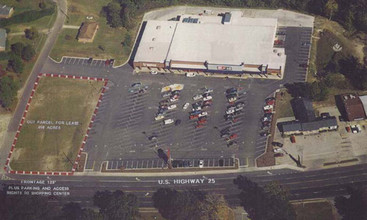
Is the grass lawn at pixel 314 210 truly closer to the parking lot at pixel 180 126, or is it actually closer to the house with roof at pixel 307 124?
the parking lot at pixel 180 126

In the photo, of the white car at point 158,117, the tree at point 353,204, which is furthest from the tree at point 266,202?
the white car at point 158,117

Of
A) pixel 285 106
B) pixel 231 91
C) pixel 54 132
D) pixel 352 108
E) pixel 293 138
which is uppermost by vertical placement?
pixel 231 91

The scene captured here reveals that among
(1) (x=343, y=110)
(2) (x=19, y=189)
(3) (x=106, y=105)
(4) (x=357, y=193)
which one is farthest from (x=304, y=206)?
(2) (x=19, y=189)

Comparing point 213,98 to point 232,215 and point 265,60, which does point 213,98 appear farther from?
point 232,215

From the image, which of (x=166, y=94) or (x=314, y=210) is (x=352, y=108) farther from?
(x=166, y=94)

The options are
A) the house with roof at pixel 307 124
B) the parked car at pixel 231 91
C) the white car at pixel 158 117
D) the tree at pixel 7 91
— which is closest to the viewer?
the house with roof at pixel 307 124

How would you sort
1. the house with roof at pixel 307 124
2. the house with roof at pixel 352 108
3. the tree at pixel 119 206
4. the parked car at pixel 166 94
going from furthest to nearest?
the parked car at pixel 166 94 < the house with roof at pixel 352 108 < the house with roof at pixel 307 124 < the tree at pixel 119 206

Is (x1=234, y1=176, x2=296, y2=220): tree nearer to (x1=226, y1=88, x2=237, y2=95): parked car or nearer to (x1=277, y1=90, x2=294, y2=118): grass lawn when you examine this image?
(x1=277, y1=90, x2=294, y2=118): grass lawn

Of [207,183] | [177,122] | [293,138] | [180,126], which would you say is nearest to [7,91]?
[177,122]
